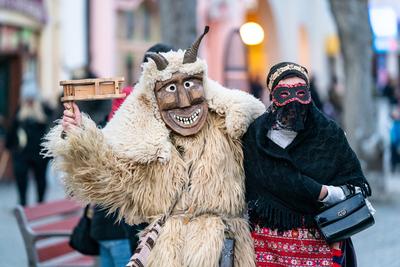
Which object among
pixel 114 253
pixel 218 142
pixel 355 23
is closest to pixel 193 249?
pixel 218 142

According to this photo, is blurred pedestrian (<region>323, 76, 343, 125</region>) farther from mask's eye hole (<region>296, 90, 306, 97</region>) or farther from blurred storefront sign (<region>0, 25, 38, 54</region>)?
mask's eye hole (<region>296, 90, 306, 97</region>)

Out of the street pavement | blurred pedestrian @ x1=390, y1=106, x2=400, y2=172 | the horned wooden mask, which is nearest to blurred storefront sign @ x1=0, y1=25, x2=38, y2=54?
the street pavement

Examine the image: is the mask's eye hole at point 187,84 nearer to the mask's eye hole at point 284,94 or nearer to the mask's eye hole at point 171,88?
the mask's eye hole at point 171,88

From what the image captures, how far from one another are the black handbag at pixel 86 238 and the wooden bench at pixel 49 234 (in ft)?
2.84

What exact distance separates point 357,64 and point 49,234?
788 centimetres

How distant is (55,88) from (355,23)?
25.0ft

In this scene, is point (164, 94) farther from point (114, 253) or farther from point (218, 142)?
point (114, 253)

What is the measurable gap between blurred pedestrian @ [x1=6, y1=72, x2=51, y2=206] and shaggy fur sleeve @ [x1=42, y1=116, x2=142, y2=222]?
6880mm

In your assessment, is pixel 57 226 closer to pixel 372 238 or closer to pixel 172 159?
pixel 172 159

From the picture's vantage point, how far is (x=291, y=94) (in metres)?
4.50

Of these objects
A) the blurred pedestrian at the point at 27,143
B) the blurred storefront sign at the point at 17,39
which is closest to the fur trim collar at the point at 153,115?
the blurred pedestrian at the point at 27,143

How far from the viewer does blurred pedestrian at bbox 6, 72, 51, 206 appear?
11695 mm

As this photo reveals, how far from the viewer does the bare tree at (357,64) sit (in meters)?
13.6

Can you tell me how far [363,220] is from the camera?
14.8 ft
